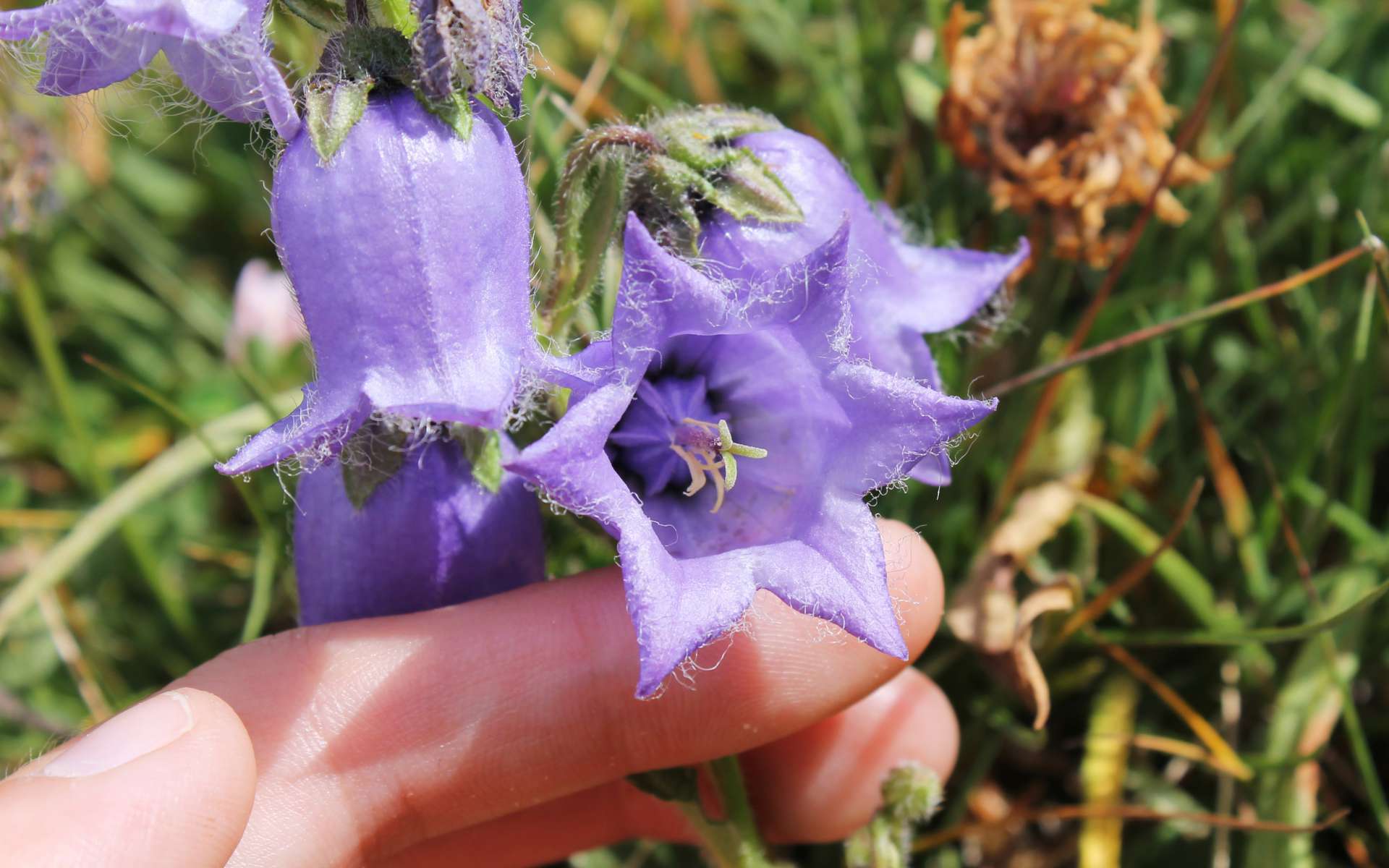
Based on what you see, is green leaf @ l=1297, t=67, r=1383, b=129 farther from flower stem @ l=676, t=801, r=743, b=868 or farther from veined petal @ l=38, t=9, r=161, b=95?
veined petal @ l=38, t=9, r=161, b=95

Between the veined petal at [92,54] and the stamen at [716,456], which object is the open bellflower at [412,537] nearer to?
the stamen at [716,456]

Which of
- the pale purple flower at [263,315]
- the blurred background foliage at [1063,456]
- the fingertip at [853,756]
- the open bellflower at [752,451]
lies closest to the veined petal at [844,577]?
the open bellflower at [752,451]

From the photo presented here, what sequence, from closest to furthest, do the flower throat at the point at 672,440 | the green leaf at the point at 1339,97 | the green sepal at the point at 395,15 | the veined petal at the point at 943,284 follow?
the green sepal at the point at 395,15
the flower throat at the point at 672,440
the veined petal at the point at 943,284
the green leaf at the point at 1339,97

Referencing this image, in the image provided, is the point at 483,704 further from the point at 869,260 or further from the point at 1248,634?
the point at 1248,634

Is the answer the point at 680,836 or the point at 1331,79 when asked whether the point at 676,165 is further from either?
the point at 1331,79

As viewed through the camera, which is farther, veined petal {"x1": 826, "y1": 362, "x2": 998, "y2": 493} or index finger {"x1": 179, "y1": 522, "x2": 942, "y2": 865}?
→ index finger {"x1": 179, "y1": 522, "x2": 942, "y2": 865}

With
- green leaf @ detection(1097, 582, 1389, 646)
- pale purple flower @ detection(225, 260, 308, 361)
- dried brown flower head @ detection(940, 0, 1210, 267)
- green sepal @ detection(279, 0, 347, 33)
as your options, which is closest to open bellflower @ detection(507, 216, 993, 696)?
green sepal @ detection(279, 0, 347, 33)
